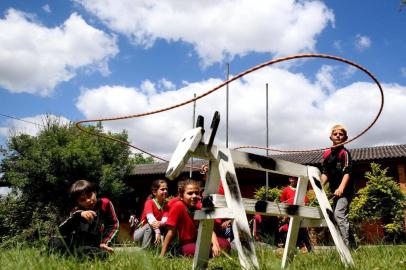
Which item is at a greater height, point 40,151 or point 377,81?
point 40,151

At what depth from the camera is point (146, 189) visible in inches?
1051

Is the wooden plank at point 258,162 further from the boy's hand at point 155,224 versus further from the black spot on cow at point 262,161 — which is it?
the boy's hand at point 155,224

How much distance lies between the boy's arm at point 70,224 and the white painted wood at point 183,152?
150 centimetres

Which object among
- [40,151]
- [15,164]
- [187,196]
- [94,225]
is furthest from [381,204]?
[15,164]

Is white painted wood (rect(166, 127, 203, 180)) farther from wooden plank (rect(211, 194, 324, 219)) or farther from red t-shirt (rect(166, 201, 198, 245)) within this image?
red t-shirt (rect(166, 201, 198, 245))

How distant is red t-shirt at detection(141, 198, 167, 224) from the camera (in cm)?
663

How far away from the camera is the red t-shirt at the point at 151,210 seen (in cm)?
663

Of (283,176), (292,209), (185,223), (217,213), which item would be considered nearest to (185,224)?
(185,223)

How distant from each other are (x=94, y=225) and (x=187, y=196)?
1220mm

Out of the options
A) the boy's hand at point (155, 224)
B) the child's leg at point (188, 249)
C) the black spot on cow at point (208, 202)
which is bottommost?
the child's leg at point (188, 249)

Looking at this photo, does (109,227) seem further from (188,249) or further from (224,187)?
(224,187)

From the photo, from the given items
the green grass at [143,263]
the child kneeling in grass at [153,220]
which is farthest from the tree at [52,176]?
the green grass at [143,263]

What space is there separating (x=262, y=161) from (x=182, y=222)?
207 centimetres

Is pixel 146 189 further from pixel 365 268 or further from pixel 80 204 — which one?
pixel 365 268
